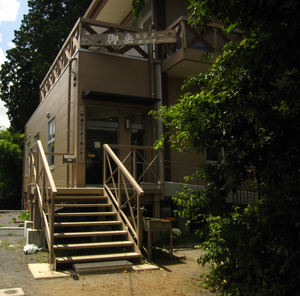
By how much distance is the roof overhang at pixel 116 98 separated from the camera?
9031mm

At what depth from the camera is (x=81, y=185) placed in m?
9.00

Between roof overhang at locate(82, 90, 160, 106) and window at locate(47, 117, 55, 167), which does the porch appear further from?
window at locate(47, 117, 55, 167)

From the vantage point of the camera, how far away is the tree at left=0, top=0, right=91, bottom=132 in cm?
2273

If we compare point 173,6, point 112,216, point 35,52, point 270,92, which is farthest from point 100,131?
point 35,52

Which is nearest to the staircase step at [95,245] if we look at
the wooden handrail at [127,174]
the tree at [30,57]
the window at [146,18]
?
the wooden handrail at [127,174]

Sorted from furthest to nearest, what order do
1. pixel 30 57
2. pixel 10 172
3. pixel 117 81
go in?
pixel 30 57
pixel 10 172
pixel 117 81

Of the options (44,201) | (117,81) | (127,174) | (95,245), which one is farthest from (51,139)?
(95,245)

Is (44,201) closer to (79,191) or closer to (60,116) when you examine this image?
(79,191)

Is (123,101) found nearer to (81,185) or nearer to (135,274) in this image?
(81,185)

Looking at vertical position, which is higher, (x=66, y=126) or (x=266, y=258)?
(x=66, y=126)

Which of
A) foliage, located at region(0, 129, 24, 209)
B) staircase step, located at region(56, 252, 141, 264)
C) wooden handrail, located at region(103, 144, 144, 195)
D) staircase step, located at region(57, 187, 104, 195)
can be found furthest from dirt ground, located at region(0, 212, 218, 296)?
foliage, located at region(0, 129, 24, 209)

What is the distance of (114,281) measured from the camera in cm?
499

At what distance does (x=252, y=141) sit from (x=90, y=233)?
342 cm

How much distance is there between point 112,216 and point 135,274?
208cm
